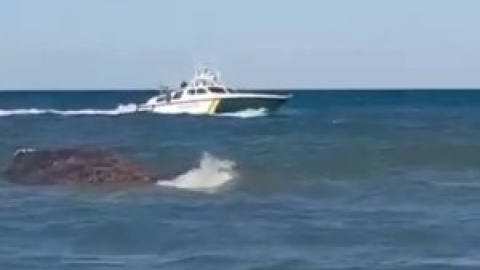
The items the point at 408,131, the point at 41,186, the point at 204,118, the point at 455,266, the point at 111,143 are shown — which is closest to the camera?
the point at 455,266

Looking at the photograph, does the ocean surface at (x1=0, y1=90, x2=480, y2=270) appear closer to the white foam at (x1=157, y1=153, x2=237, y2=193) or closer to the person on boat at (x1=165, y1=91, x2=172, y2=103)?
the white foam at (x1=157, y1=153, x2=237, y2=193)

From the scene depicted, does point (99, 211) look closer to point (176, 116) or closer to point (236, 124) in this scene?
point (236, 124)

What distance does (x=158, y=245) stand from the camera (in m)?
17.6

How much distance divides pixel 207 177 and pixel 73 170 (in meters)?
3.07

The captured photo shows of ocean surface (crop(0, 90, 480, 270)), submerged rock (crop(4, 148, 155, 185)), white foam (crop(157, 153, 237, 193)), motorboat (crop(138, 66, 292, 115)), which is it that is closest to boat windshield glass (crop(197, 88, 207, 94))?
motorboat (crop(138, 66, 292, 115))

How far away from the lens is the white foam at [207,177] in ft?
84.8

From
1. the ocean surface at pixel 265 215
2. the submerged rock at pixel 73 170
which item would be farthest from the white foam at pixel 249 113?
the submerged rock at pixel 73 170

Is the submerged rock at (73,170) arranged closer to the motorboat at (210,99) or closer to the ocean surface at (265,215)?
the ocean surface at (265,215)

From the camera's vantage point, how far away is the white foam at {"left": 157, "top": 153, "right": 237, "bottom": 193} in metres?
25.8

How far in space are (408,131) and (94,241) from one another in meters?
40.4

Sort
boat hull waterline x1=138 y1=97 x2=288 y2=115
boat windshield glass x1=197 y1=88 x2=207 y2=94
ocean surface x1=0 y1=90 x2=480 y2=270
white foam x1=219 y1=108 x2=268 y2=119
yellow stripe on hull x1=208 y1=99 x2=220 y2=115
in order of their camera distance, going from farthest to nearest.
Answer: white foam x1=219 y1=108 x2=268 y2=119 → boat windshield glass x1=197 y1=88 x2=207 y2=94 → boat hull waterline x1=138 y1=97 x2=288 y2=115 → yellow stripe on hull x1=208 y1=99 x2=220 y2=115 → ocean surface x1=0 y1=90 x2=480 y2=270

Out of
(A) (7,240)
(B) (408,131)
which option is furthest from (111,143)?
(A) (7,240)

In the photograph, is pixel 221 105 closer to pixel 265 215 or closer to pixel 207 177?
pixel 207 177

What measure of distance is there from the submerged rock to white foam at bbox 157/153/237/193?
2.10 feet
